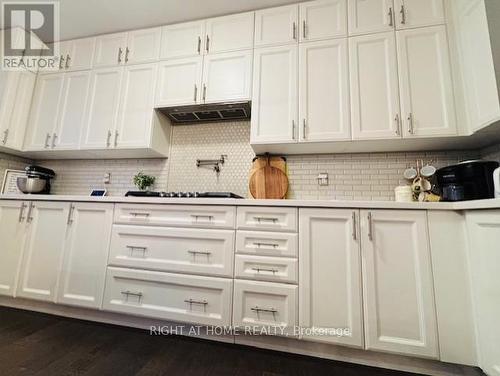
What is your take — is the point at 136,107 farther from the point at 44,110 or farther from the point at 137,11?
the point at 44,110

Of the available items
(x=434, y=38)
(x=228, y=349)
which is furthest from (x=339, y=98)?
(x=228, y=349)

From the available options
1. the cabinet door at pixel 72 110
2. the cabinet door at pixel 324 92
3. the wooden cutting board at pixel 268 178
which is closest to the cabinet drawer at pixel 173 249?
the wooden cutting board at pixel 268 178

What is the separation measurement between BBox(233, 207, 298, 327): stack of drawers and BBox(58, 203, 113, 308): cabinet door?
1.00 meters

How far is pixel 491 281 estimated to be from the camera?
103 cm

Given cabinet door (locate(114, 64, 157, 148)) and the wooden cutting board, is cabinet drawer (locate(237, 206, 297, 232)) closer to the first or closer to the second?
the wooden cutting board

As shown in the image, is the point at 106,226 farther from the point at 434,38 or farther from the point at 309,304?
the point at 434,38

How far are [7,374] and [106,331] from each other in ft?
1.60

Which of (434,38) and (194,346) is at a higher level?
(434,38)

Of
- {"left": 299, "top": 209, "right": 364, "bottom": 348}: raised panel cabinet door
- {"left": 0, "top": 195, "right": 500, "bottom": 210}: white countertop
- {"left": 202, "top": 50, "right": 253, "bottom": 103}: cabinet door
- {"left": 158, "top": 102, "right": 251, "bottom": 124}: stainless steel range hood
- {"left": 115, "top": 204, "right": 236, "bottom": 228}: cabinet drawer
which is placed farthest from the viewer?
{"left": 158, "top": 102, "right": 251, "bottom": 124}: stainless steel range hood

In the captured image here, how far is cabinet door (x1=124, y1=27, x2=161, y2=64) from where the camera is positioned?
2051mm

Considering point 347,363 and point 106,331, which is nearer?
point 347,363

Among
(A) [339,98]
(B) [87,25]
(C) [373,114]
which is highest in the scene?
(B) [87,25]

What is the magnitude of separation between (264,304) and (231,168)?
1182mm

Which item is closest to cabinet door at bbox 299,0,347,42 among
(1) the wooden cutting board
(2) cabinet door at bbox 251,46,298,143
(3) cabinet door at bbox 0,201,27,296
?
(2) cabinet door at bbox 251,46,298,143
